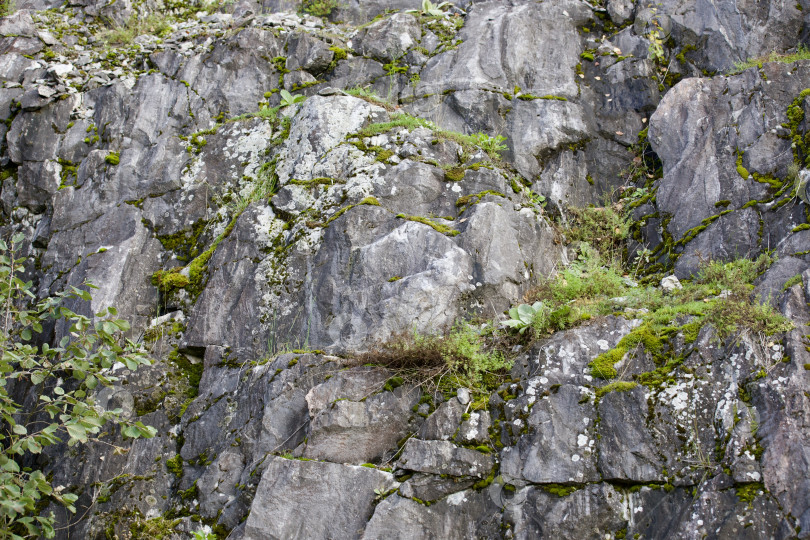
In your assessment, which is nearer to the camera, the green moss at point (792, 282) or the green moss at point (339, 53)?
the green moss at point (792, 282)

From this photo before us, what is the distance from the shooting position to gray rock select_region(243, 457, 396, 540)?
5.48m

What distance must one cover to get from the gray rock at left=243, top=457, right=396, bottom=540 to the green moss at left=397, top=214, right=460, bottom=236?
3.21 meters

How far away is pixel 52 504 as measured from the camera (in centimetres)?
687

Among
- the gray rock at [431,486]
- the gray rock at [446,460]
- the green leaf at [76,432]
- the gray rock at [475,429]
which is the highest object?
the green leaf at [76,432]

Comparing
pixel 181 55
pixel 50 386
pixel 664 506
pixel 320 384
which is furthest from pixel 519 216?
pixel 181 55

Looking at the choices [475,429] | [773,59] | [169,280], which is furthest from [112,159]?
[773,59]

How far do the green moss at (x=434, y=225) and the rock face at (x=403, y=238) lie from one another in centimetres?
6

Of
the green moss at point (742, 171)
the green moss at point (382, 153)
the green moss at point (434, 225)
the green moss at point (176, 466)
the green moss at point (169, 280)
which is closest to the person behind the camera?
the green moss at point (176, 466)

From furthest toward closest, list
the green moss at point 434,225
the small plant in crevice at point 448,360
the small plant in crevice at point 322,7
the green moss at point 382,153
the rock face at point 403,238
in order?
1. the small plant in crevice at point 322,7
2. the green moss at point 382,153
3. the green moss at point 434,225
4. the small plant in crevice at point 448,360
5. the rock face at point 403,238

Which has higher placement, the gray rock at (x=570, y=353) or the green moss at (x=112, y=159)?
the green moss at (x=112, y=159)

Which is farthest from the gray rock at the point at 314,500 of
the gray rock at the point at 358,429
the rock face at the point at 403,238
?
the gray rock at the point at 358,429

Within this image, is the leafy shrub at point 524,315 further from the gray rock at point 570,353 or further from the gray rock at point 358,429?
the gray rock at point 358,429

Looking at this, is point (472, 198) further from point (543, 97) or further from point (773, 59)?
point (773, 59)

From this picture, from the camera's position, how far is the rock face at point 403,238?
5242mm
